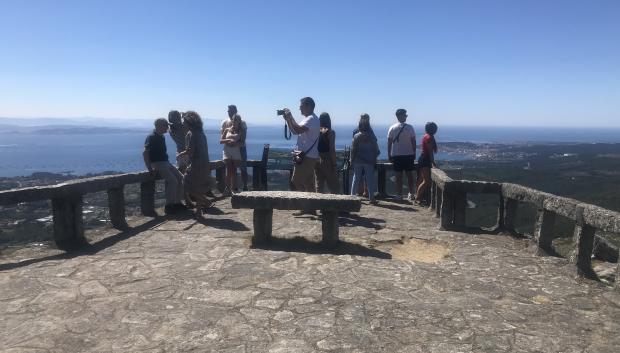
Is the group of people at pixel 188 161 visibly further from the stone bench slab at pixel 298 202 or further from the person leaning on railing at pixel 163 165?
the stone bench slab at pixel 298 202

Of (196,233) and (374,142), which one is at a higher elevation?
(374,142)

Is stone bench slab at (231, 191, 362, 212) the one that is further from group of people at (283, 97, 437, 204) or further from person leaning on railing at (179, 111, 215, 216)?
person leaning on railing at (179, 111, 215, 216)

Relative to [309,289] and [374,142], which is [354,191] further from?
[309,289]

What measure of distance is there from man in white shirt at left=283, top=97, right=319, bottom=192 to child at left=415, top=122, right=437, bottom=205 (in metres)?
2.95

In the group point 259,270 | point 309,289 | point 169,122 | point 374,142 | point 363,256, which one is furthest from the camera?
point 374,142

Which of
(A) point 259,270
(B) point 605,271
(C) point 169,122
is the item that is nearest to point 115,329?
(A) point 259,270

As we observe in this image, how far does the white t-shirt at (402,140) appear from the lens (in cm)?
975

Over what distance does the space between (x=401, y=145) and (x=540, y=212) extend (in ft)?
13.4

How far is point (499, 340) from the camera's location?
11.4 feet

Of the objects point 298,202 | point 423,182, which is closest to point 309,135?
point 298,202

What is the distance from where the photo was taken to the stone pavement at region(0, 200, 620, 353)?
3441 mm

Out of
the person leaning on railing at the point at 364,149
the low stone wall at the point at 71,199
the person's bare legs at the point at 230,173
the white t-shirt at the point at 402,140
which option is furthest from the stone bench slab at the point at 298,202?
the white t-shirt at the point at 402,140

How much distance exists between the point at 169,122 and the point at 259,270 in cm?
454

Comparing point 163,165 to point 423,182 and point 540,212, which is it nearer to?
point 423,182
